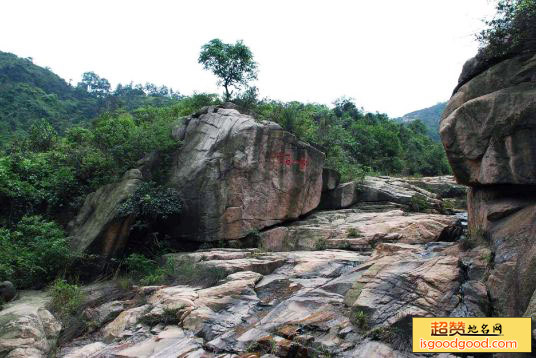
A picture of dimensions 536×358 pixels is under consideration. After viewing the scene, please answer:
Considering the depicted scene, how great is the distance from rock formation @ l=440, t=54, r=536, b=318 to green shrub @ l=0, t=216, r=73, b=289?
394 inches

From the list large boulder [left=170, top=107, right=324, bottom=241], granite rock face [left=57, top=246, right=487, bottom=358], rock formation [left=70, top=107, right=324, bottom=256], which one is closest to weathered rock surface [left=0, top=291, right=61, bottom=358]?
granite rock face [left=57, top=246, right=487, bottom=358]

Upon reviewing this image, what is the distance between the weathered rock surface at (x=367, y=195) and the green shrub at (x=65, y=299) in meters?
8.03

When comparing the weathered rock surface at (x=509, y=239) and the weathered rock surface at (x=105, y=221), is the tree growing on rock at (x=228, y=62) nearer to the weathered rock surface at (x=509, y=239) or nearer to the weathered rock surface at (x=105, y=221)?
the weathered rock surface at (x=105, y=221)

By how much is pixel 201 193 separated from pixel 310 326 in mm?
7261

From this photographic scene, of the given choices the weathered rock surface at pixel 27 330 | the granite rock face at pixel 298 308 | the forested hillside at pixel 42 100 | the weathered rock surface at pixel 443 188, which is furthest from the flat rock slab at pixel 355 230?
the forested hillside at pixel 42 100

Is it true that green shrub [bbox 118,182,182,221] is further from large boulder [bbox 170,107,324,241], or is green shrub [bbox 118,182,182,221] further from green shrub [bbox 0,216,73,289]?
green shrub [bbox 0,216,73,289]

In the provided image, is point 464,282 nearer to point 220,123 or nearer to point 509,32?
point 509,32

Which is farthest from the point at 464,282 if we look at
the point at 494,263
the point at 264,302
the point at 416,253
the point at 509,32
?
the point at 509,32

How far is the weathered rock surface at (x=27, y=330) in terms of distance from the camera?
7.31m

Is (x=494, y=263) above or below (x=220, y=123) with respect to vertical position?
below

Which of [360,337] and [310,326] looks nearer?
[360,337]

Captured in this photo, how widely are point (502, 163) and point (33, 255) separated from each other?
439 inches

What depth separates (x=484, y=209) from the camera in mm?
7539

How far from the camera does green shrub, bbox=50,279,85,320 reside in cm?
916
